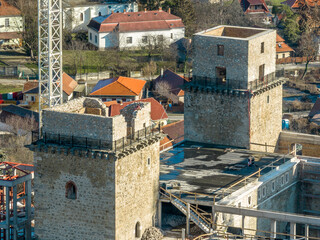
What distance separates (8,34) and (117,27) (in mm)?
16780

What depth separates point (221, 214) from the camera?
241 ft

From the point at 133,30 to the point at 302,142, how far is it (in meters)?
77.9

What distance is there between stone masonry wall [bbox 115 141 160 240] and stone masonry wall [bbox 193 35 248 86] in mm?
12976

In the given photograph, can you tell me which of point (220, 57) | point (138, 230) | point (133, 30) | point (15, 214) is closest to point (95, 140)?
point (138, 230)

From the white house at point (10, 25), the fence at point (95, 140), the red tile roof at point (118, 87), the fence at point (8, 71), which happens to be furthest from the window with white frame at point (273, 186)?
the white house at point (10, 25)

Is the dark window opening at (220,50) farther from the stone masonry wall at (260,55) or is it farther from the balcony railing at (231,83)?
the stone masonry wall at (260,55)

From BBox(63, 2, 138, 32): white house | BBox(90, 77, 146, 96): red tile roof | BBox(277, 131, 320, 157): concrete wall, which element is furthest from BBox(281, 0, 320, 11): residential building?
BBox(277, 131, 320, 157): concrete wall

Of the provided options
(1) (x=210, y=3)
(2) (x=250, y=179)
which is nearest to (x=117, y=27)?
(1) (x=210, y=3)

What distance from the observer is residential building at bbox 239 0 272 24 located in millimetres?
184000

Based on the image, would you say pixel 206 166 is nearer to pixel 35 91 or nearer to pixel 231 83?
pixel 231 83

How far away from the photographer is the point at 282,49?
167375 millimetres

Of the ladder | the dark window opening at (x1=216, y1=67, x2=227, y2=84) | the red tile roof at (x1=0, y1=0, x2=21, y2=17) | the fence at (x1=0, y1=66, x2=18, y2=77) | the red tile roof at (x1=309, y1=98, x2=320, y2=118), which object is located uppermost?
the red tile roof at (x1=0, y1=0, x2=21, y2=17)

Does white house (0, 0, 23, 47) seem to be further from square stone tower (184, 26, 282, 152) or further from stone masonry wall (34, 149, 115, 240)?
stone masonry wall (34, 149, 115, 240)

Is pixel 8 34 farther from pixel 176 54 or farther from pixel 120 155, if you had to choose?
pixel 120 155
